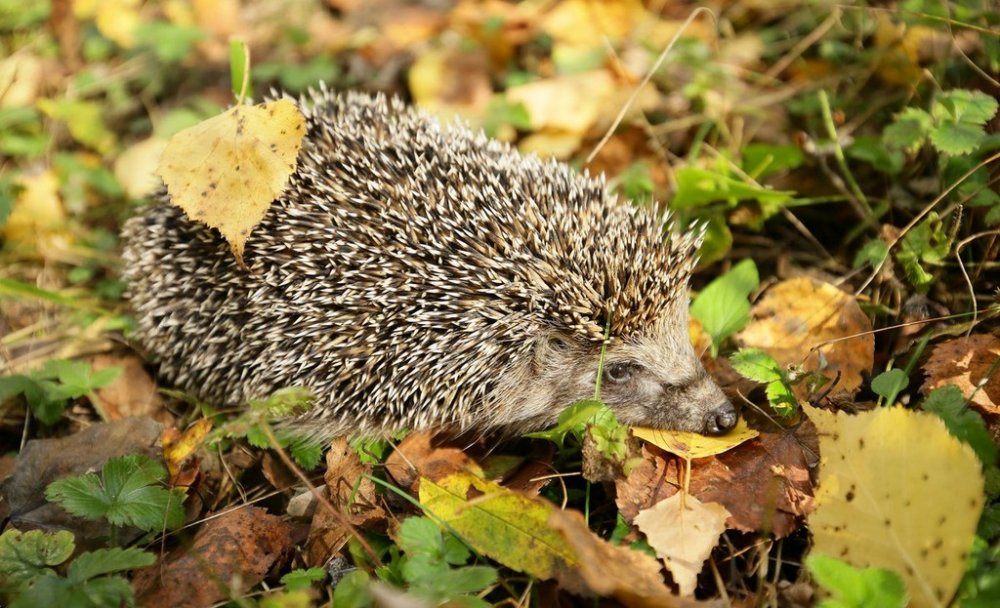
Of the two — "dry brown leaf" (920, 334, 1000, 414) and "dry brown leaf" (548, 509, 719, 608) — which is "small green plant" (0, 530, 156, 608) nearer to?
"dry brown leaf" (548, 509, 719, 608)

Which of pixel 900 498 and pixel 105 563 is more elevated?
pixel 900 498

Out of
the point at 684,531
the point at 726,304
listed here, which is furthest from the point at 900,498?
the point at 726,304

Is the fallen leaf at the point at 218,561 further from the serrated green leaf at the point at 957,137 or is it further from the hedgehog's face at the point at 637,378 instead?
the serrated green leaf at the point at 957,137

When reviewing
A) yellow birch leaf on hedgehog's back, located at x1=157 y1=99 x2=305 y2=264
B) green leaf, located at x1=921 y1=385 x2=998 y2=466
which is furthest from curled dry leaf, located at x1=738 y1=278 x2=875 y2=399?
yellow birch leaf on hedgehog's back, located at x1=157 y1=99 x2=305 y2=264

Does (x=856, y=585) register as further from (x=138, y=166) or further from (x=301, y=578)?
(x=138, y=166)

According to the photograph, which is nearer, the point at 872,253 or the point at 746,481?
the point at 746,481

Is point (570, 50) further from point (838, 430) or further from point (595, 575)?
point (595, 575)

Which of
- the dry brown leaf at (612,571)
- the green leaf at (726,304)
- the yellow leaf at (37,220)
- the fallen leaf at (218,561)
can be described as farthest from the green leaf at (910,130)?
the yellow leaf at (37,220)

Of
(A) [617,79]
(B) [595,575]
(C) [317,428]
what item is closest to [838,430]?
(B) [595,575]
